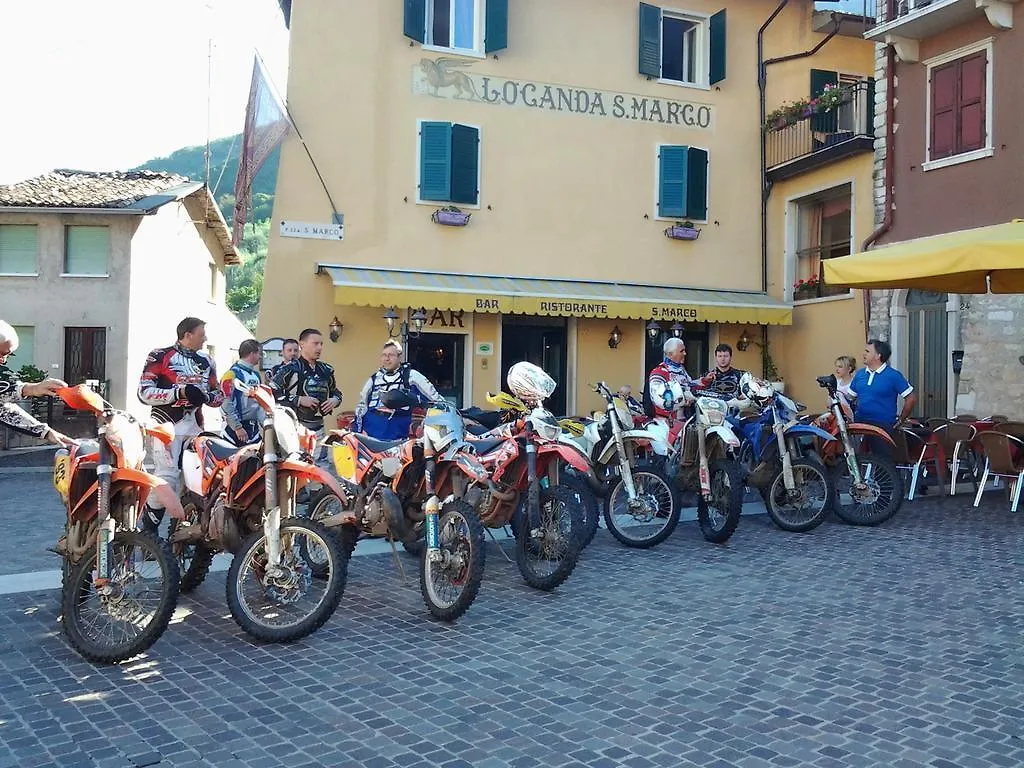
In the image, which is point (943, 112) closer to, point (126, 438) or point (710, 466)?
point (710, 466)

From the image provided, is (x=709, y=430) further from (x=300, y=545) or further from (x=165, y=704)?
(x=165, y=704)

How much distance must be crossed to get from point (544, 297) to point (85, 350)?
1338 cm

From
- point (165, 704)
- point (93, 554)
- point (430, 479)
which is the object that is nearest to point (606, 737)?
point (165, 704)

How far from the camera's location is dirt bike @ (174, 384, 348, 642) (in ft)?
14.5

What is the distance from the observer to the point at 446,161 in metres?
15.0

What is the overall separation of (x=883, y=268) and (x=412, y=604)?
5613 millimetres

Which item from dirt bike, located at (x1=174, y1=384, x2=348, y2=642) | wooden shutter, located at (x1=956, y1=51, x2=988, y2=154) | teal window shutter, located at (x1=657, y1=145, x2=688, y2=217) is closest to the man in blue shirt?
wooden shutter, located at (x1=956, y1=51, x2=988, y2=154)

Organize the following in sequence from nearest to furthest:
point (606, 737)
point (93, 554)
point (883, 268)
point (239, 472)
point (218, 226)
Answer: point (606, 737), point (93, 554), point (239, 472), point (883, 268), point (218, 226)

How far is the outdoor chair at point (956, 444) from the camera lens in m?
9.05

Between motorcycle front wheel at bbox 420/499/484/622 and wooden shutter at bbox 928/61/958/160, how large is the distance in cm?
1107

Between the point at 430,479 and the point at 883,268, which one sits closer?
the point at 430,479

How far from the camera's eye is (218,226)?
28688 mm

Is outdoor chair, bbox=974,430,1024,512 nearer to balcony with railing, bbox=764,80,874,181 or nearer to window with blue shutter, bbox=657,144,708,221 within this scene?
balcony with railing, bbox=764,80,874,181

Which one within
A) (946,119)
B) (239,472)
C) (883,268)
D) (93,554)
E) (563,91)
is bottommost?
(93,554)
